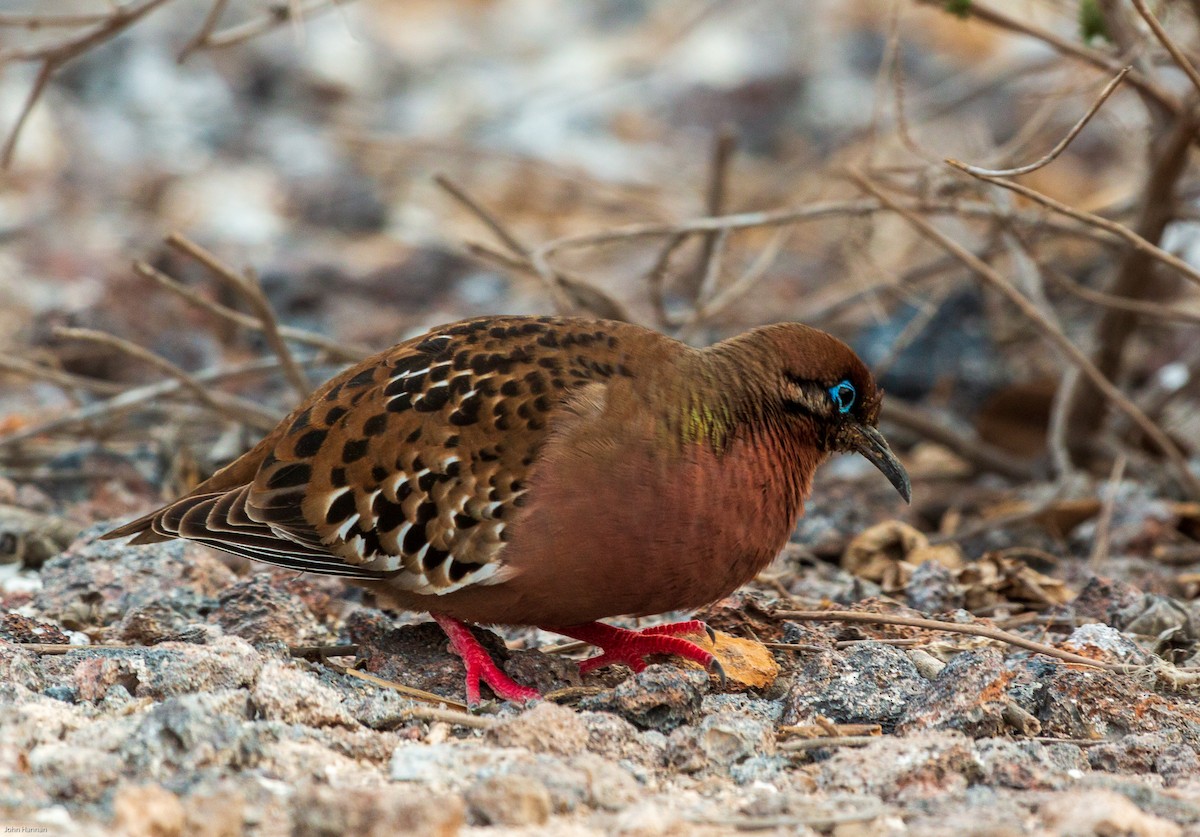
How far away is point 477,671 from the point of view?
372cm

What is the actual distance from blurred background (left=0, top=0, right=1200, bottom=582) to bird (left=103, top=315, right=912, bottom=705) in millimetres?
926

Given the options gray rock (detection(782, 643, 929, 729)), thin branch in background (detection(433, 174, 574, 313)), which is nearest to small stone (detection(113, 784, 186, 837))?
gray rock (detection(782, 643, 929, 729))

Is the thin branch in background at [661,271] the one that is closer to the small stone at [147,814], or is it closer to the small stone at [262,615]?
the small stone at [262,615]

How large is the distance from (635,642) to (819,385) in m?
0.87

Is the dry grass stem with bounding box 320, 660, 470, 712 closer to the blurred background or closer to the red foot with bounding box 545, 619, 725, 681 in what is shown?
the red foot with bounding box 545, 619, 725, 681

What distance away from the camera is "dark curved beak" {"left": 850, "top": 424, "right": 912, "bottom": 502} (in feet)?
13.6

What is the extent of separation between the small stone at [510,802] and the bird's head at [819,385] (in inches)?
62.3

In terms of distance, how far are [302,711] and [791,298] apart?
6.18 metres

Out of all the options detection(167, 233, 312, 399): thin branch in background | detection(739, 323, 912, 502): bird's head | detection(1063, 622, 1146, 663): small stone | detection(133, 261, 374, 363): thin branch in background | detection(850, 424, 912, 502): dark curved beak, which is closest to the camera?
detection(1063, 622, 1146, 663): small stone

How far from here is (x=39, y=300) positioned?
8.20m

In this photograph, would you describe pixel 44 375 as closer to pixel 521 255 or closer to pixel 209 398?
pixel 209 398

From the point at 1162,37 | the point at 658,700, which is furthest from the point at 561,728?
the point at 1162,37

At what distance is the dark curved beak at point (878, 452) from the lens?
163 inches

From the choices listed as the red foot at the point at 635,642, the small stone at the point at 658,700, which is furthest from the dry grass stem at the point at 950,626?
the small stone at the point at 658,700
